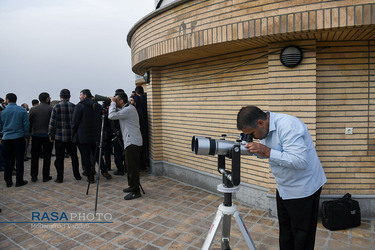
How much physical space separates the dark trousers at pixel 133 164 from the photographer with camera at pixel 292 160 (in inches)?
126

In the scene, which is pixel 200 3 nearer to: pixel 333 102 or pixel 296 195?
pixel 333 102

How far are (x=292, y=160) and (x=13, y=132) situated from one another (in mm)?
6201

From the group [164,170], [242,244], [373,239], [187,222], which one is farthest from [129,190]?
[373,239]

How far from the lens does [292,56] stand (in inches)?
158

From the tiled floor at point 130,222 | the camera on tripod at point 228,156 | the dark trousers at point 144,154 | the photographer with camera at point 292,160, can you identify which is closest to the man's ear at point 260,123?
the photographer with camera at point 292,160

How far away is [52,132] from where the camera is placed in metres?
6.53

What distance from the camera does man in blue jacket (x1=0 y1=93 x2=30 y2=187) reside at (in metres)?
6.22

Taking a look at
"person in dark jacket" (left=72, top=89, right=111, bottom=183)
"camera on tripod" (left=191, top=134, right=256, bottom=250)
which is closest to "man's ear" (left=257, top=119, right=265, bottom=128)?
"camera on tripod" (left=191, top=134, right=256, bottom=250)

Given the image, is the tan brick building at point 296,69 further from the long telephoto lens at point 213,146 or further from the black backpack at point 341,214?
the long telephoto lens at point 213,146

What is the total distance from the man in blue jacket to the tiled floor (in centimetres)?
51

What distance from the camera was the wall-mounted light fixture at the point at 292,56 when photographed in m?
4.00

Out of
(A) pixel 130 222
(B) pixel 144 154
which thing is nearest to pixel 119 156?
(B) pixel 144 154

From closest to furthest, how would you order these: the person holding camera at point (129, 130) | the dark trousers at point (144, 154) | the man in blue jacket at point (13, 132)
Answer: the person holding camera at point (129, 130) < the man in blue jacket at point (13, 132) < the dark trousers at point (144, 154)

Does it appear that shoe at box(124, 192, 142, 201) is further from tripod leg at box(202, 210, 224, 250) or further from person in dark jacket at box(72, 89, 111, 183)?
tripod leg at box(202, 210, 224, 250)
